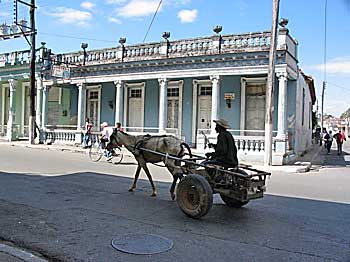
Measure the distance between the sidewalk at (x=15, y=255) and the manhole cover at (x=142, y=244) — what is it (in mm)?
1097

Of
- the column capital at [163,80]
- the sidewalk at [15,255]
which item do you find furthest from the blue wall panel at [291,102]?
the sidewalk at [15,255]

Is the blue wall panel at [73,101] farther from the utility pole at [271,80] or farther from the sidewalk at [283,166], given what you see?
the utility pole at [271,80]

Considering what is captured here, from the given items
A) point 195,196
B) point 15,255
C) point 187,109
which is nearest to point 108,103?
point 187,109

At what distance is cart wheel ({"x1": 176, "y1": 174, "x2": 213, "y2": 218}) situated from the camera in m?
6.77

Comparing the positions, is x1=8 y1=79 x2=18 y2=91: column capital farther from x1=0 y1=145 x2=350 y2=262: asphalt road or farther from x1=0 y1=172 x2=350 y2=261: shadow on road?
x1=0 y1=172 x2=350 y2=261: shadow on road

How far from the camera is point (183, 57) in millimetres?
20312

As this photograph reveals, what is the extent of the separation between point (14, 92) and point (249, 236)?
26.7 m

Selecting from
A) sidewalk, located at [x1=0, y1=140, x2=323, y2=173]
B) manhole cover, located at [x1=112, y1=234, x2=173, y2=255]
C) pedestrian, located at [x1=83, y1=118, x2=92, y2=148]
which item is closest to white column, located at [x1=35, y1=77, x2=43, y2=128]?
sidewalk, located at [x1=0, y1=140, x2=323, y2=173]

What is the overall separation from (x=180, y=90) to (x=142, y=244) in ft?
58.0

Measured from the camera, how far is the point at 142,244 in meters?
5.54

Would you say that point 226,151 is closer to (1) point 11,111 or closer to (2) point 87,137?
(2) point 87,137

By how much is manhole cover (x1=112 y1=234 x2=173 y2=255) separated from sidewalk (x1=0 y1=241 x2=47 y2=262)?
3.60 ft

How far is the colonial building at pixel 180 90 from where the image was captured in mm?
18531

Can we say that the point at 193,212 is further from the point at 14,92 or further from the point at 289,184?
the point at 14,92
